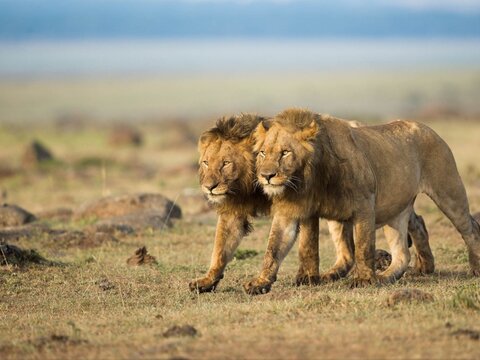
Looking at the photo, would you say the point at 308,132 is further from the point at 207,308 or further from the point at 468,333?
the point at 468,333

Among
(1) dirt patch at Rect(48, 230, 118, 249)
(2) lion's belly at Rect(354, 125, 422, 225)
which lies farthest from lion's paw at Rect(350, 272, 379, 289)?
(1) dirt patch at Rect(48, 230, 118, 249)

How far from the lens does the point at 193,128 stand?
148ft

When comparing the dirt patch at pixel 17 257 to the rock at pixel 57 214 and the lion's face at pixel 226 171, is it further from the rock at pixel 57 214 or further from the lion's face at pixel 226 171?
the rock at pixel 57 214

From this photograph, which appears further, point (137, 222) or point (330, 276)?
point (137, 222)

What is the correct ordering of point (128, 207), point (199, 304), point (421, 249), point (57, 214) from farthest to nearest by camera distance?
point (57, 214) → point (128, 207) → point (421, 249) → point (199, 304)

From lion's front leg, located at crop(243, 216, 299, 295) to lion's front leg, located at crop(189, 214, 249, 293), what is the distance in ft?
1.17

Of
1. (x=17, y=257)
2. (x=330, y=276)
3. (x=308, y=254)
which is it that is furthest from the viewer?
(x=17, y=257)

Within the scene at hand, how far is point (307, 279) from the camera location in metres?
10.2

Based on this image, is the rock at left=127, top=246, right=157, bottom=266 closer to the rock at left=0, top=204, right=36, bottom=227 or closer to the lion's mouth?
the lion's mouth

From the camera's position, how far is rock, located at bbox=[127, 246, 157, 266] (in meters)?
12.0

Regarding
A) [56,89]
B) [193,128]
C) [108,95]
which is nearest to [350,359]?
[193,128]

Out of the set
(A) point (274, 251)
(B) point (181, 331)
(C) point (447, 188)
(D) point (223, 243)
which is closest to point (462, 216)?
(C) point (447, 188)

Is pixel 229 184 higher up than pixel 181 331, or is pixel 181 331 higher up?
pixel 229 184

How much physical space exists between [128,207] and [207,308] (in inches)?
279
